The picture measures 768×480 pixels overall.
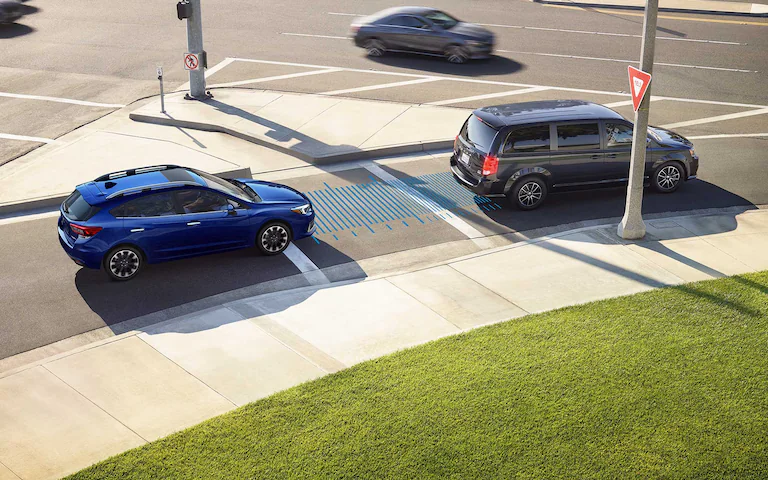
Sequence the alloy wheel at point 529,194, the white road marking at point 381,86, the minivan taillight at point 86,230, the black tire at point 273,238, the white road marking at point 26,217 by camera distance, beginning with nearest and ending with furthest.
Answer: the minivan taillight at point 86,230, the black tire at point 273,238, the white road marking at point 26,217, the alloy wheel at point 529,194, the white road marking at point 381,86

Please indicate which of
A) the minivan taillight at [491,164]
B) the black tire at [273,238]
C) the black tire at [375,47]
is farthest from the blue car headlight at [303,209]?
the black tire at [375,47]

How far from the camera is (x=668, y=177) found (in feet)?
53.2

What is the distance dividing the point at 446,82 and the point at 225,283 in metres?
13.1

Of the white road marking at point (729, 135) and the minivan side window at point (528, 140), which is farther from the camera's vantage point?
the white road marking at point (729, 135)

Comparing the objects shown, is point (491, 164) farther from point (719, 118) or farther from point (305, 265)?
point (719, 118)

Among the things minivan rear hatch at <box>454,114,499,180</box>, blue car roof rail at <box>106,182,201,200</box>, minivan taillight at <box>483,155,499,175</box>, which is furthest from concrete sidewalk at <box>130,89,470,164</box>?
blue car roof rail at <box>106,182,201,200</box>

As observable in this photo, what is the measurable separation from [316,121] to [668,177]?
8.53 meters

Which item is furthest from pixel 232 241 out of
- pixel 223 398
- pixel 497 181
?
pixel 497 181

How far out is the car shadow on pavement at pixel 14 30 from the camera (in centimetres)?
2741

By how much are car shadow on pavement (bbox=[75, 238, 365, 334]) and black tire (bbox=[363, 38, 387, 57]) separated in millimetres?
14094

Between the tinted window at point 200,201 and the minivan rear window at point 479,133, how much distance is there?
514 cm

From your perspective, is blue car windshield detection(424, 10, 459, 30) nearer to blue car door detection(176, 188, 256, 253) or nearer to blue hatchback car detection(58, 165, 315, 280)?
blue hatchback car detection(58, 165, 315, 280)

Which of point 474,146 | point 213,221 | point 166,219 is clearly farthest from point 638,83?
point 166,219

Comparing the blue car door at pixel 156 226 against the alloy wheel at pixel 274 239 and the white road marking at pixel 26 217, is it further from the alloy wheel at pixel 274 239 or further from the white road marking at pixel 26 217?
the white road marking at pixel 26 217
